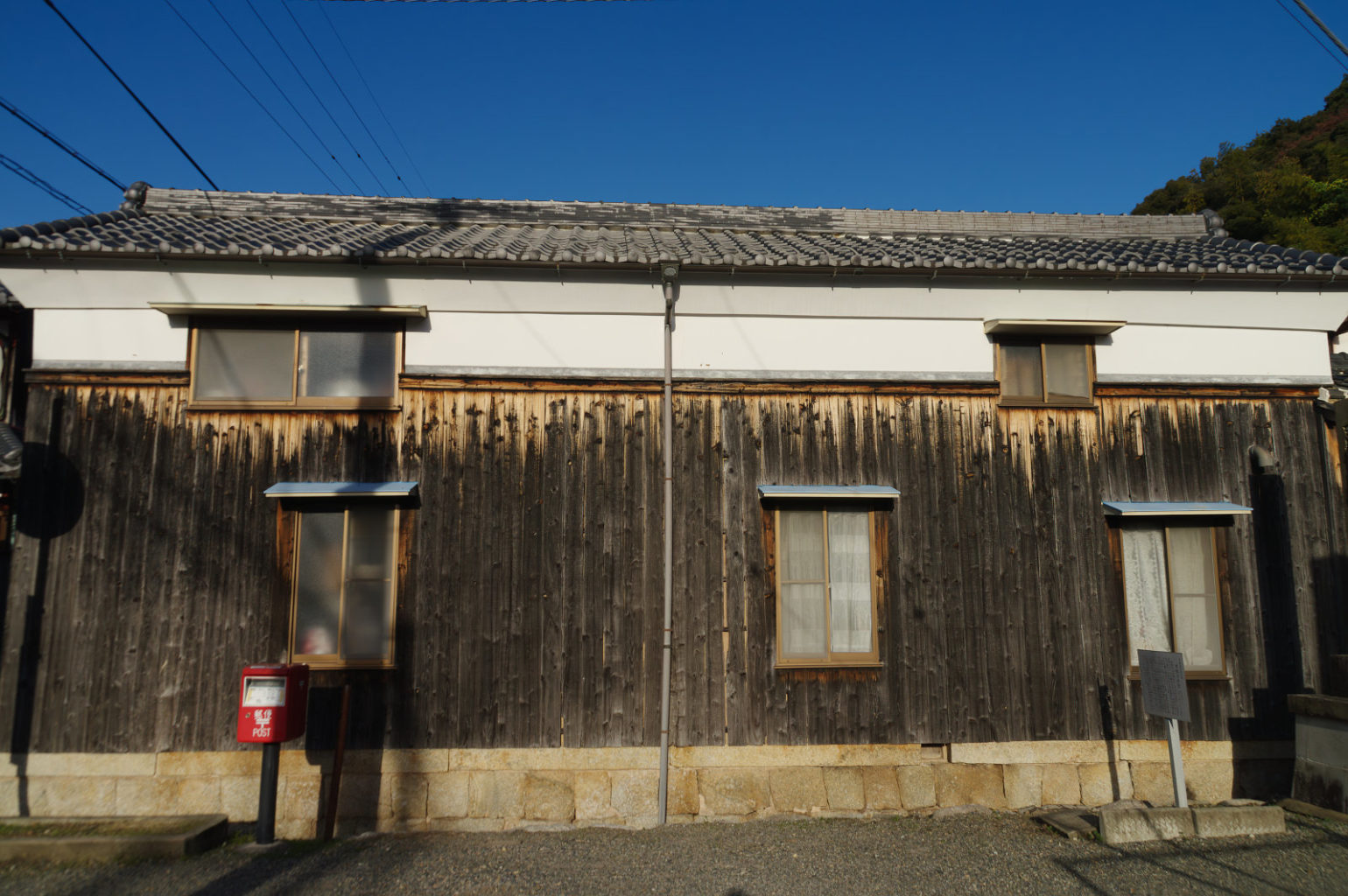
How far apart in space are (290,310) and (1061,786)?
9117 millimetres

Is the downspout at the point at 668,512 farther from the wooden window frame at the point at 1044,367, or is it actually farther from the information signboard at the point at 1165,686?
the information signboard at the point at 1165,686

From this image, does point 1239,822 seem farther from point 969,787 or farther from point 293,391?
point 293,391

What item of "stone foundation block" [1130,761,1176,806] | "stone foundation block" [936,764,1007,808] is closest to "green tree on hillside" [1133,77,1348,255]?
"stone foundation block" [1130,761,1176,806]

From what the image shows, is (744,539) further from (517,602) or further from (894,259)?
(894,259)

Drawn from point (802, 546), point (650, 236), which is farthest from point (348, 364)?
point (802, 546)

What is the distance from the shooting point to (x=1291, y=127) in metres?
42.9

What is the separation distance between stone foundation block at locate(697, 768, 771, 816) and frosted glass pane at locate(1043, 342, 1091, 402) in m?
5.18

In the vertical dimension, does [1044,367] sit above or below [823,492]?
above

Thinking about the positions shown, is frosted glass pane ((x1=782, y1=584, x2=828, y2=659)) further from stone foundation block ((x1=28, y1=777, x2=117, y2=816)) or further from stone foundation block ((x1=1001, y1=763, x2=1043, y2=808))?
stone foundation block ((x1=28, y1=777, x2=117, y2=816))

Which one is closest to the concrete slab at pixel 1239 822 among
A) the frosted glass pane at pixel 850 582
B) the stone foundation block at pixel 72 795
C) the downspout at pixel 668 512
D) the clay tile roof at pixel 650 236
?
the frosted glass pane at pixel 850 582

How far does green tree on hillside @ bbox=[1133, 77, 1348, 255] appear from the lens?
31016 mm

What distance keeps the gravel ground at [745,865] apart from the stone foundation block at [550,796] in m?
0.22

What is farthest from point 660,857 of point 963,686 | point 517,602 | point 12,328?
point 12,328

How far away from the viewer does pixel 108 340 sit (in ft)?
25.8
